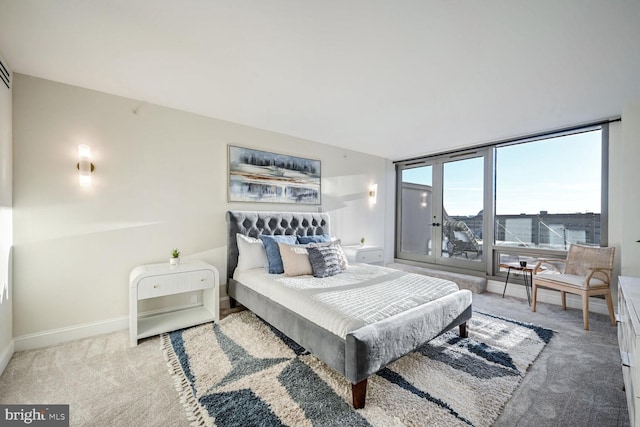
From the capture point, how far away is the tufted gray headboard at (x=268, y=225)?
3.35 meters

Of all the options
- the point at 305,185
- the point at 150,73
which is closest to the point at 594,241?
the point at 305,185

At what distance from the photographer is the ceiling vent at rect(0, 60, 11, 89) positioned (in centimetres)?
207

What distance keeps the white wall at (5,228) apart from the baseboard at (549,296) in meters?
5.78

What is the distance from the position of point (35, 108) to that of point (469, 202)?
588 centimetres

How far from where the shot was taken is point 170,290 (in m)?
2.59

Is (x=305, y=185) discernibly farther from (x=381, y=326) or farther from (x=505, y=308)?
(x=505, y=308)

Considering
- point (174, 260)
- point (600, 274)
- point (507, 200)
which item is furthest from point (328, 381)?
point (507, 200)

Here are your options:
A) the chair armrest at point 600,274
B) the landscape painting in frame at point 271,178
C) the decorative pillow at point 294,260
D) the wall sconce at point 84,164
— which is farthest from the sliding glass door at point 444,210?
the wall sconce at point 84,164

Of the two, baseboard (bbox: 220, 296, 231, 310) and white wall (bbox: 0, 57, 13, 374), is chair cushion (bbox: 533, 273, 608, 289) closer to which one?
baseboard (bbox: 220, 296, 231, 310)

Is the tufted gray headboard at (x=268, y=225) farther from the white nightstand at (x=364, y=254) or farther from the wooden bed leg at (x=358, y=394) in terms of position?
the wooden bed leg at (x=358, y=394)

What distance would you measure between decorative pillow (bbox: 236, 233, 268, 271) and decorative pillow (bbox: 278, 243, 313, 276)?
355mm

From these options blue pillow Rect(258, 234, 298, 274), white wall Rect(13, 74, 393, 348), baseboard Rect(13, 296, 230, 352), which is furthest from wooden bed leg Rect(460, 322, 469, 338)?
baseboard Rect(13, 296, 230, 352)

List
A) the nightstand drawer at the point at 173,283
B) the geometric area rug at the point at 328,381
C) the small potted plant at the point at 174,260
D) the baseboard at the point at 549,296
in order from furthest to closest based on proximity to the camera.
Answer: the baseboard at the point at 549,296, the small potted plant at the point at 174,260, the nightstand drawer at the point at 173,283, the geometric area rug at the point at 328,381

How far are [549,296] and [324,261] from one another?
11.2 feet
